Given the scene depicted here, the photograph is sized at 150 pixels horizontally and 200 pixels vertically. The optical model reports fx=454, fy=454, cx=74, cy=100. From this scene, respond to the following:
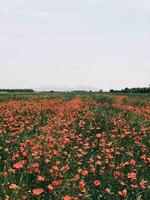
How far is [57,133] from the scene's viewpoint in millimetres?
10703

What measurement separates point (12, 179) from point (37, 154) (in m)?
1.35

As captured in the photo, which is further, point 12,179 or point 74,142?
point 74,142

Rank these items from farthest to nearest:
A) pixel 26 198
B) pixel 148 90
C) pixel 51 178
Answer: pixel 148 90, pixel 51 178, pixel 26 198

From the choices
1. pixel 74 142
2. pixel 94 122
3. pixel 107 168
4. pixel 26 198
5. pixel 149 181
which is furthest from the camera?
pixel 94 122

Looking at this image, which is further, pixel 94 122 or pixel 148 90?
pixel 148 90

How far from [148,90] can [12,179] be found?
63.3m

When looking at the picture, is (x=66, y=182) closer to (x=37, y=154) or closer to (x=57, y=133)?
(x=37, y=154)

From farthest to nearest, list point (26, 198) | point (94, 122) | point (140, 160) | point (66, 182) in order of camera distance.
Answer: point (94, 122) < point (140, 160) < point (66, 182) < point (26, 198)

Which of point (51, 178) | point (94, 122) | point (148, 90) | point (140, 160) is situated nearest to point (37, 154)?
point (51, 178)

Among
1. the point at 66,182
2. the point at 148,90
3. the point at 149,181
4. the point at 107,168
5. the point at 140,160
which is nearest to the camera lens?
the point at 66,182

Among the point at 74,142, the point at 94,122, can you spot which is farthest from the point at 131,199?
the point at 94,122

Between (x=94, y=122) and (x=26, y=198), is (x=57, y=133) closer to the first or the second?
(x=94, y=122)

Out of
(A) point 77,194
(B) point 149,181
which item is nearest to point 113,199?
(A) point 77,194

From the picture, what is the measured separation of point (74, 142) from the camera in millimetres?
10469
